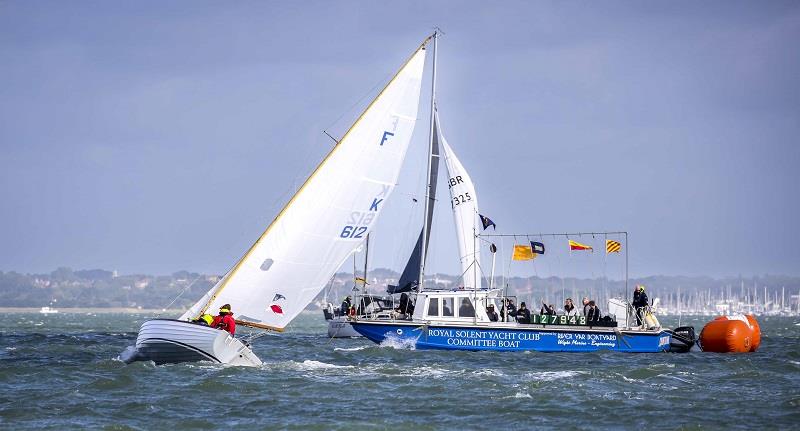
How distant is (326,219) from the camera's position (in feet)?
118

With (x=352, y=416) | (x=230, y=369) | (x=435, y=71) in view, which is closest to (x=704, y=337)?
(x=435, y=71)

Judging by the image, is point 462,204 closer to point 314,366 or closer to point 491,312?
point 491,312

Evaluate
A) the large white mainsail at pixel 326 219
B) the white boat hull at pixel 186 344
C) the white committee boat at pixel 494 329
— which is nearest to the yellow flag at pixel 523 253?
the white committee boat at pixel 494 329

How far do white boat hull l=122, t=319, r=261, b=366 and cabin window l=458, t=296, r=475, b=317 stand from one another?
1328 centimetres

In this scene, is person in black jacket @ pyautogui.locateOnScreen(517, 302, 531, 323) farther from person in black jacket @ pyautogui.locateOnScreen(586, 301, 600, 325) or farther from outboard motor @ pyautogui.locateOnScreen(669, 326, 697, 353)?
outboard motor @ pyautogui.locateOnScreen(669, 326, 697, 353)

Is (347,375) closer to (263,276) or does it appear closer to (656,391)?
(263,276)

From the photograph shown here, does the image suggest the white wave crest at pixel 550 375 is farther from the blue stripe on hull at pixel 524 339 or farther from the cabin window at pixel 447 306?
the cabin window at pixel 447 306

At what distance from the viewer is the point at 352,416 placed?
24609 mm

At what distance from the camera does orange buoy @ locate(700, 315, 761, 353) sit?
4638cm

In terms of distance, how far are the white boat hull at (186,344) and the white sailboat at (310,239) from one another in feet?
0.10

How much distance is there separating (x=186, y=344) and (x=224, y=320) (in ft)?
4.31

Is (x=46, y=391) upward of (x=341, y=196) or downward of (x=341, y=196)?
downward

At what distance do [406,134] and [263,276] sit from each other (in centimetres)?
778

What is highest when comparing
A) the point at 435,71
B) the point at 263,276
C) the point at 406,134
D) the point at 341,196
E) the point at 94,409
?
the point at 435,71
